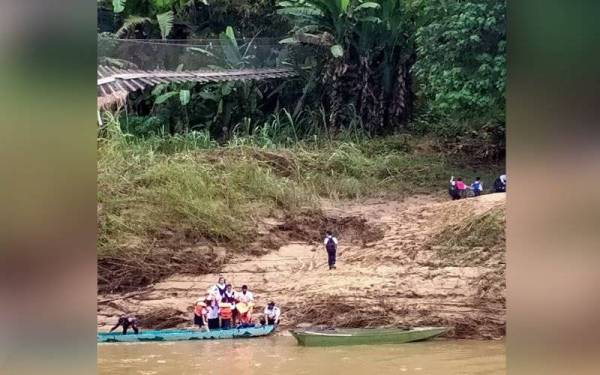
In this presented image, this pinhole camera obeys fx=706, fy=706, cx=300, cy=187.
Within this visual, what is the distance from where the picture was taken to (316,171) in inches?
278

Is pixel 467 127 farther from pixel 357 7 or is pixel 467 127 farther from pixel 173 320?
pixel 173 320

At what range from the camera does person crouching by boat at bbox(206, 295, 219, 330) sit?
21.6ft

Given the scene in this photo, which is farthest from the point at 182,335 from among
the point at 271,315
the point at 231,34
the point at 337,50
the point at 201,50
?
the point at 337,50

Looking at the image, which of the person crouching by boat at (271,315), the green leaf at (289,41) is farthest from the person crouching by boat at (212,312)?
the green leaf at (289,41)

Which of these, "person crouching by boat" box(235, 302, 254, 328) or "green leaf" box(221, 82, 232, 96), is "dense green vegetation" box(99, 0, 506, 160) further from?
"person crouching by boat" box(235, 302, 254, 328)

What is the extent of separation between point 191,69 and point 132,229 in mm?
1667

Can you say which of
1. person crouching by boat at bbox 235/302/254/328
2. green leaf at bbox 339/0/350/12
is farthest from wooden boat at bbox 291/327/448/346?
green leaf at bbox 339/0/350/12

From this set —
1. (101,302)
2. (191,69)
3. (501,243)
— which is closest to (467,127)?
(501,243)

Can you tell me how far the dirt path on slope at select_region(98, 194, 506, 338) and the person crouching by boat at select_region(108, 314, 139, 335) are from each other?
126mm

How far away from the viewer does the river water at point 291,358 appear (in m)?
6.00

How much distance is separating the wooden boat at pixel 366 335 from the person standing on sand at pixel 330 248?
642 millimetres

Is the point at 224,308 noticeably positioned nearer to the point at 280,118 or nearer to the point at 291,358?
the point at 291,358

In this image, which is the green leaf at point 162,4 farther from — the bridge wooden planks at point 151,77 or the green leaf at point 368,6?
the green leaf at point 368,6
